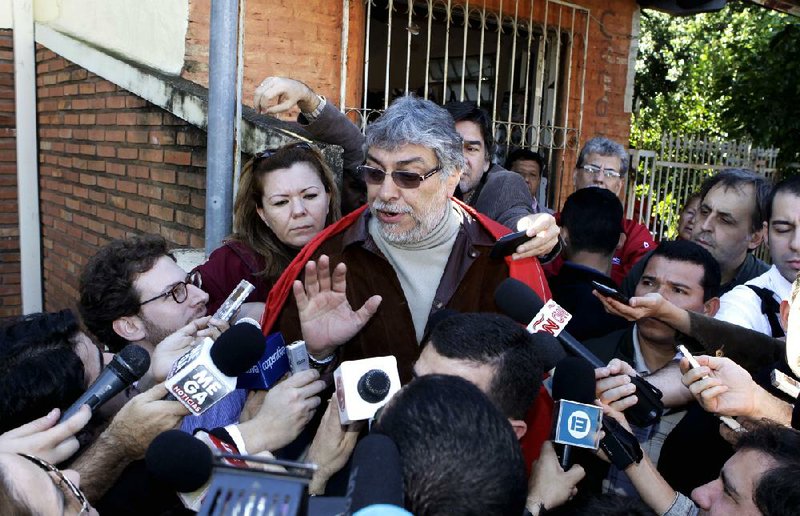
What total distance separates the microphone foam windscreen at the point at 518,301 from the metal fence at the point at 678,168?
6.66 meters

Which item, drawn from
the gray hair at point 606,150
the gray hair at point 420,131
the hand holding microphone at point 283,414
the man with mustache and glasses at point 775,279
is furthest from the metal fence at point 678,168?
the hand holding microphone at point 283,414

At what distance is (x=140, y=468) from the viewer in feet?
5.95

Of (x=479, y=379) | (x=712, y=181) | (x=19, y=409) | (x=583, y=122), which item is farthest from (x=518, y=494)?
(x=583, y=122)

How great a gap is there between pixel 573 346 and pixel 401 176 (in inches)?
34.9

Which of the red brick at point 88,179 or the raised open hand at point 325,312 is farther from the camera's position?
the red brick at point 88,179

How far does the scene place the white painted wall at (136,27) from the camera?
13.4 feet

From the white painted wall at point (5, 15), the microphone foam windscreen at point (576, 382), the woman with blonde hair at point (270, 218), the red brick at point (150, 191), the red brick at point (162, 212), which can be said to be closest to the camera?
the microphone foam windscreen at point (576, 382)

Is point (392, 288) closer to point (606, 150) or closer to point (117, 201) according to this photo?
point (606, 150)

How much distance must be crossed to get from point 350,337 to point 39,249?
454cm

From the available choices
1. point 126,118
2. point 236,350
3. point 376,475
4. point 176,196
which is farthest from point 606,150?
point 376,475

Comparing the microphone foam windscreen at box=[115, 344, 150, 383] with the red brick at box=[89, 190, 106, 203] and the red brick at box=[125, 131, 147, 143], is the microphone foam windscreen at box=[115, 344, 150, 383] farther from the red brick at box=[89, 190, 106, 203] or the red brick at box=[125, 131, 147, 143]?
the red brick at box=[89, 190, 106, 203]

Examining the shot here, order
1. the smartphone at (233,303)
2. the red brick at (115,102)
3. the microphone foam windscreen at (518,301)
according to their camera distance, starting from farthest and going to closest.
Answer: the red brick at (115,102)
the smartphone at (233,303)
the microphone foam windscreen at (518,301)

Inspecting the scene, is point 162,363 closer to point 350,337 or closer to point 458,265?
point 350,337

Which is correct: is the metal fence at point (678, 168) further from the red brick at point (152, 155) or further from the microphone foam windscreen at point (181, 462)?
the microphone foam windscreen at point (181, 462)
